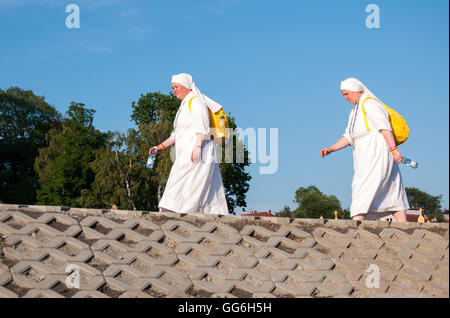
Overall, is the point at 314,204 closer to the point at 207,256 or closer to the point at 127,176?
the point at 127,176

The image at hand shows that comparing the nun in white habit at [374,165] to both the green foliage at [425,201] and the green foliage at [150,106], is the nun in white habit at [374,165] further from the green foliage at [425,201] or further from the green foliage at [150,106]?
the green foliage at [425,201]

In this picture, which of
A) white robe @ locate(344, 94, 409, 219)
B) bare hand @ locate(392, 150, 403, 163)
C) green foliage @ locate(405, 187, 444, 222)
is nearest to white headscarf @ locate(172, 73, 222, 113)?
Result: white robe @ locate(344, 94, 409, 219)

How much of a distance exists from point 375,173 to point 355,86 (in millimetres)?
1434

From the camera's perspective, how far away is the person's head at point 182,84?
31.6 feet

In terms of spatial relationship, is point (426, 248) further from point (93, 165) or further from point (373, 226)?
point (93, 165)

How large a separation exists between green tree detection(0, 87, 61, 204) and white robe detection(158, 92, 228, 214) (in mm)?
35604

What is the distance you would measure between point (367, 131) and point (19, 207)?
526 centimetres

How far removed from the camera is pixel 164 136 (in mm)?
35281

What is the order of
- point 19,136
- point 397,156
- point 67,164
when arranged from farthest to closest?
point 19,136 < point 67,164 < point 397,156

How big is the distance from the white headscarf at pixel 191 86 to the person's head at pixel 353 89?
208 centimetres

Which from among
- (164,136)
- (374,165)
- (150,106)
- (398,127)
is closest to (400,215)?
(374,165)

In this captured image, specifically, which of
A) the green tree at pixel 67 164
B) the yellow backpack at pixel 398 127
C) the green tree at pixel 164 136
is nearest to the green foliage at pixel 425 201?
the green tree at pixel 164 136

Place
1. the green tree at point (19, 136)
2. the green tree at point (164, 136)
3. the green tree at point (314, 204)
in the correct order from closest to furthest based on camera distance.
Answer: the green tree at point (164, 136)
the green tree at point (19, 136)
the green tree at point (314, 204)

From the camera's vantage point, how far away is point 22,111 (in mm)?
46156
